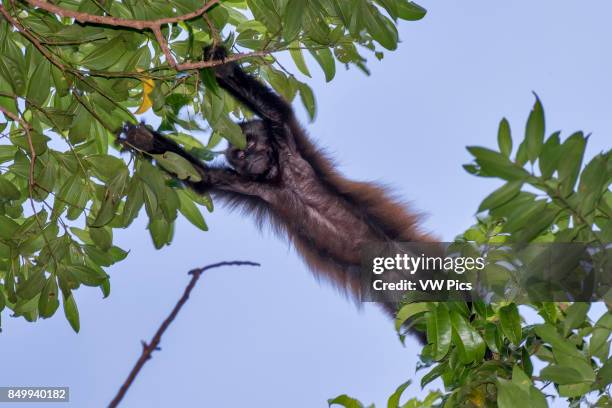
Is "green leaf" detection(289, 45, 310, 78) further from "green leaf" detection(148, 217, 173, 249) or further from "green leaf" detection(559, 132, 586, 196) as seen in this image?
Answer: "green leaf" detection(559, 132, 586, 196)

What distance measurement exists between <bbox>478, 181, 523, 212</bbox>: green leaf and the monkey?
293 centimetres

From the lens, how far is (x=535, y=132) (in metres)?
2.33

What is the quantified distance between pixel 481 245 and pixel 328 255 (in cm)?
200

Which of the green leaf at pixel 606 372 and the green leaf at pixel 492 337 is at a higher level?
the green leaf at pixel 492 337

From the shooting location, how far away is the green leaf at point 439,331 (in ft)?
10.7

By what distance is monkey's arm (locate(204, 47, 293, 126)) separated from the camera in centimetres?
464

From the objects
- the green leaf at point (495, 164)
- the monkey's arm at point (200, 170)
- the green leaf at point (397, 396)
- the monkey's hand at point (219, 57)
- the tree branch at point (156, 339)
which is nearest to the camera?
the tree branch at point (156, 339)

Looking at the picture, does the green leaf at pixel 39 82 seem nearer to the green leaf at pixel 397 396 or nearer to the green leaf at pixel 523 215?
the green leaf at pixel 397 396

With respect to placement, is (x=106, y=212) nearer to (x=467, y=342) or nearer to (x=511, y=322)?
(x=467, y=342)

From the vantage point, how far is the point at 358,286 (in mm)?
5613

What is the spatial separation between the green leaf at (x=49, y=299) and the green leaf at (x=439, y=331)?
1.88 metres

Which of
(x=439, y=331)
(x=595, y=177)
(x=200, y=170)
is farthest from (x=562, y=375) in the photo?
(x=200, y=170)

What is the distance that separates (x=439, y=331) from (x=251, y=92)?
2180 millimetres

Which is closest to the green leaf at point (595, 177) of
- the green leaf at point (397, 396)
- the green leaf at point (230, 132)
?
the green leaf at point (397, 396)
